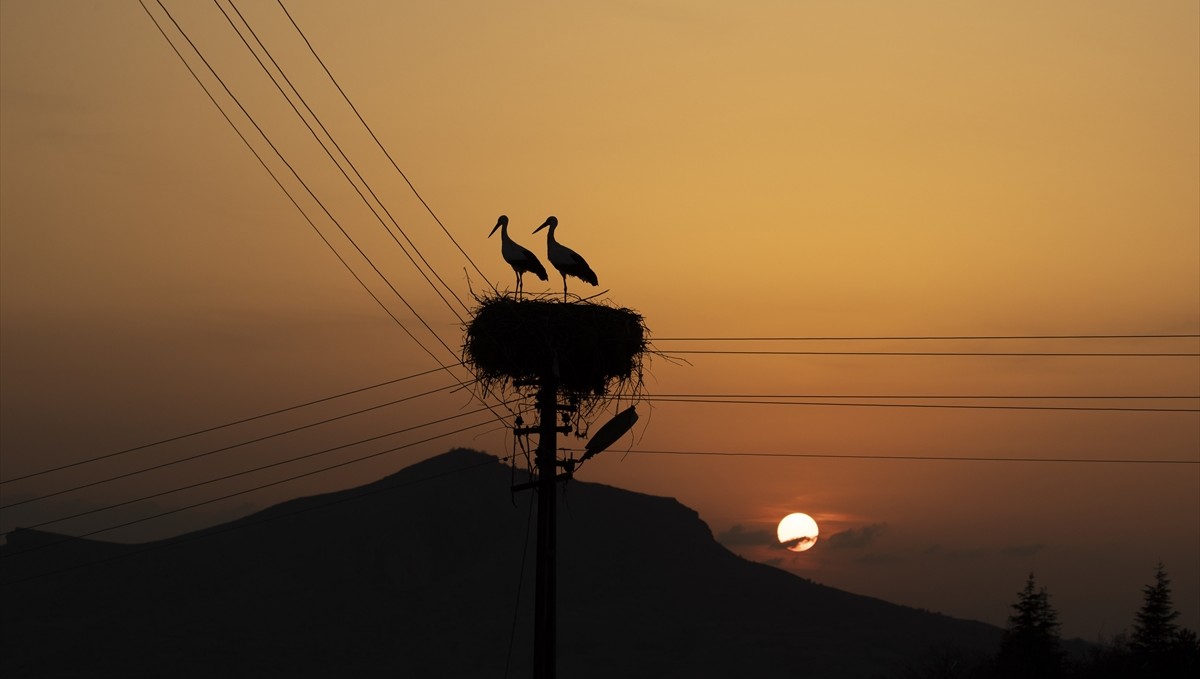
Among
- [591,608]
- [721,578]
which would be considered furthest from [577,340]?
[721,578]

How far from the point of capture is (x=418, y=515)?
6378 inches

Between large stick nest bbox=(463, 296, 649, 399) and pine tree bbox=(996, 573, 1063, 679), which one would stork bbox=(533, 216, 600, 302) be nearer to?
large stick nest bbox=(463, 296, 649, 399)

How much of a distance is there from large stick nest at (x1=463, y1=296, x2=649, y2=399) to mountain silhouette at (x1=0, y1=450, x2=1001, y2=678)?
297 ft

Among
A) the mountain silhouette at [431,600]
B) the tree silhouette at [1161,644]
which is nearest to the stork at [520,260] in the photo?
the tree silhouette at [1161,644]

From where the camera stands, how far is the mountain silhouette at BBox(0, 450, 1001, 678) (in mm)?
120375

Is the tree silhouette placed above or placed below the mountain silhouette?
below

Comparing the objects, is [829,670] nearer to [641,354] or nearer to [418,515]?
[418,515]

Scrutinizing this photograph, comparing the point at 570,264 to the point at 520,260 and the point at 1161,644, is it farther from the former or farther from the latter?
the point at 1161,644

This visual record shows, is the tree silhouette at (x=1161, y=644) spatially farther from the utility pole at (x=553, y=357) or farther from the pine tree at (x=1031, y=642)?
the utility pole at (x=553, y=357)

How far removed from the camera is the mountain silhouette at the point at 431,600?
120 meters

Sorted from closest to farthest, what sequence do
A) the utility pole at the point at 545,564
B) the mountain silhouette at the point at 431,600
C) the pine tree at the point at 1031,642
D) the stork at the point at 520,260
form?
the utility pole at the point at 545,564, the stork at the point at 520,260, the pine tree at the point at 1031,642, the mountain silhouette at the point at 431,600

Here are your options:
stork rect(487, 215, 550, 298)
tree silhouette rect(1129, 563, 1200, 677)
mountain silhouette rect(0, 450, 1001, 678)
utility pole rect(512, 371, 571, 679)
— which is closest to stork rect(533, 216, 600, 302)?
stork rect(487, 215, 550, 298)

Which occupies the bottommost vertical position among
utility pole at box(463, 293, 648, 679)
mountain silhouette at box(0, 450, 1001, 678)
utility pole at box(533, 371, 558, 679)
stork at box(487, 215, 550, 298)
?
utility pole at box(533, 371, 558, 679)

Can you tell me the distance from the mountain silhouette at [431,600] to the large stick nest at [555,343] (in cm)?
9063
